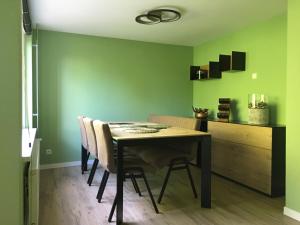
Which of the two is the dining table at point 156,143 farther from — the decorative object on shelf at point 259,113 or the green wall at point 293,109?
the decorative object on shelf at point 259,113

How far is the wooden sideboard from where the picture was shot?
310 centimetres

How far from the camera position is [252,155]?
11.0ft

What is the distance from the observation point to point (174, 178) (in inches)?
150

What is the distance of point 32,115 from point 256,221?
10.9ft

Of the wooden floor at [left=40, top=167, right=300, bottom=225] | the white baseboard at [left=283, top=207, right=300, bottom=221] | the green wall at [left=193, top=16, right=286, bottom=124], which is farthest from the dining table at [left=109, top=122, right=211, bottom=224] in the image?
the green wall at [left=193, top=16, right=286, bottom=124]

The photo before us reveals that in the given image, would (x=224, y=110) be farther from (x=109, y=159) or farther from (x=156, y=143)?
(x=109, y=159)

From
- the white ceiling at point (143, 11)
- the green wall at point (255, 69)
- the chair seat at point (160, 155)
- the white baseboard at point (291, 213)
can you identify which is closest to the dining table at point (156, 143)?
the chair seat at point (160, 155)

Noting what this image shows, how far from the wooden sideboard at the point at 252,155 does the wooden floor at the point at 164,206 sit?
15 cm

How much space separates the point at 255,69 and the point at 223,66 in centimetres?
49

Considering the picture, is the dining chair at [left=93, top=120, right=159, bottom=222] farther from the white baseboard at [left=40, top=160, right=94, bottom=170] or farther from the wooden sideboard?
the white baseboard at [left=40, top=160, right=94, bottom=170]

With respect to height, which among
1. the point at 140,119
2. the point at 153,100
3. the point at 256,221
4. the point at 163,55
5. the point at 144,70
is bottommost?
the point at 256,221

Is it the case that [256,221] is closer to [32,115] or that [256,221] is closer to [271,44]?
[271,44]

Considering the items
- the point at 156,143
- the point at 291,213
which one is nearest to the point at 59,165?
the point at 156,143

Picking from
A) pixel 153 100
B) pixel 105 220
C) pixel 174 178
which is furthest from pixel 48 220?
pixel 153 100
